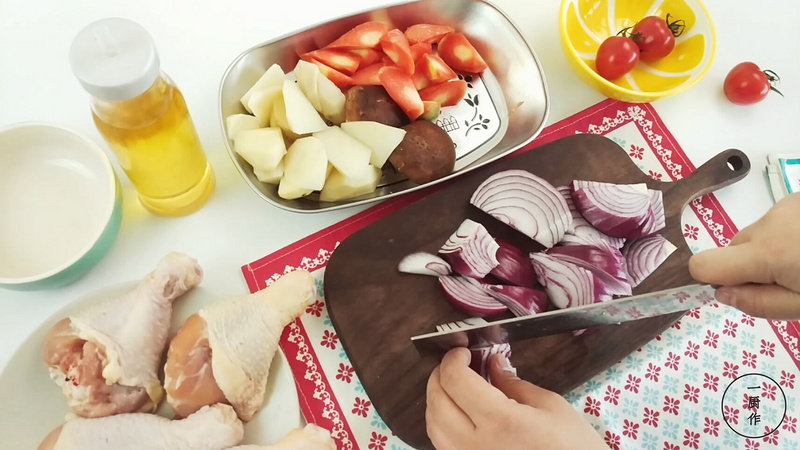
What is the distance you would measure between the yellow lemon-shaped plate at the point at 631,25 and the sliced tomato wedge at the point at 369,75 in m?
Answer: 0.42

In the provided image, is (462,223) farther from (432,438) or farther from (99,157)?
(99,157)

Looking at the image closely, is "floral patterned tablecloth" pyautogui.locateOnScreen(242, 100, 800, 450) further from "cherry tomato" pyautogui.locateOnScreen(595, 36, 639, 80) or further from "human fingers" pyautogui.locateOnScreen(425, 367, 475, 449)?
"cherry tomato" pyautogui.locateOnScreen(595, 36, 639, 80)

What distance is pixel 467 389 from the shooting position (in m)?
0.94

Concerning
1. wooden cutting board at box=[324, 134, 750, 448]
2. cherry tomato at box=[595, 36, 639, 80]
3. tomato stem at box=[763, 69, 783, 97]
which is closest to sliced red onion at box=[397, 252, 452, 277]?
wooden cutting board at box=[324, 134, 750, 448]

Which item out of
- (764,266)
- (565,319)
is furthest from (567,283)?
(764,266)

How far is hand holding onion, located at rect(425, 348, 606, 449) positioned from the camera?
0.87 m

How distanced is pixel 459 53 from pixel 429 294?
1.67 feet

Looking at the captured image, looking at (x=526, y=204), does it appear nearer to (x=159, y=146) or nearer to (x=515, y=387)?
(x=515, y=387)

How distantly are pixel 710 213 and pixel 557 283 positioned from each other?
43 centimetres

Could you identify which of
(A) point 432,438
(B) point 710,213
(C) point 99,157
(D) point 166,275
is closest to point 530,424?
(A) point 432,438

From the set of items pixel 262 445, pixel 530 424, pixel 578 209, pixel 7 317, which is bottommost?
pixel 7 317

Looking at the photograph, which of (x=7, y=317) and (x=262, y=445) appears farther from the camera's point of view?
(x=7, y=317)

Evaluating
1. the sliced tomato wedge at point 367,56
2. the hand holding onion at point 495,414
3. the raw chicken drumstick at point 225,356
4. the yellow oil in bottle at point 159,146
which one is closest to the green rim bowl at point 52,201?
the yellow oil in bottle at point 159,146

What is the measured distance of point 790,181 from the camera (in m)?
1.35
